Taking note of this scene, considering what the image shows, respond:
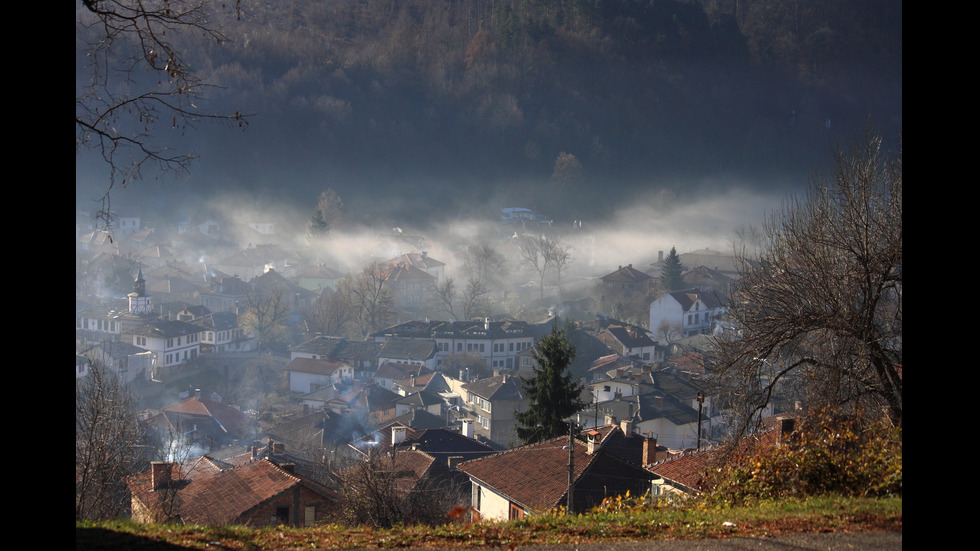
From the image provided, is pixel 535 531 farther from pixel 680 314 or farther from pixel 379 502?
pixel 680 314

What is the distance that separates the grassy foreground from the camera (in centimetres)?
404

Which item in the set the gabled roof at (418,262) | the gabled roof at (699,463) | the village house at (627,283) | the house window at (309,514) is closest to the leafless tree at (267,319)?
the gabled roof at (418,262)

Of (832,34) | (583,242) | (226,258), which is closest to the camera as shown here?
(226,258)

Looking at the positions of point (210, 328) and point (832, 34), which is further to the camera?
point (832, 34)

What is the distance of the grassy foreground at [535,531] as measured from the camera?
404 cm

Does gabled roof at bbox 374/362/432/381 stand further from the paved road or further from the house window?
the paved road

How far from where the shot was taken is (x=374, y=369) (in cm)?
3912

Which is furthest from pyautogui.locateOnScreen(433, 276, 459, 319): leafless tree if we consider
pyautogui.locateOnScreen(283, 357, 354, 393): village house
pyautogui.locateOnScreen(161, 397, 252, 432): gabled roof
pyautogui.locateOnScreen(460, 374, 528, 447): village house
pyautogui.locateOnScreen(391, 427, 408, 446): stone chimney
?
pyautogui.locateOnScreen(391, 427, 408, 446): stone chimney

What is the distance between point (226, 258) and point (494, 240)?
30062 millimetres

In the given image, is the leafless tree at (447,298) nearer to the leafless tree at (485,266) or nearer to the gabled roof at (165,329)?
the leafless tree at (485,266)

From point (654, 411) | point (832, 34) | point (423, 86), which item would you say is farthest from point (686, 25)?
point (654, 411)

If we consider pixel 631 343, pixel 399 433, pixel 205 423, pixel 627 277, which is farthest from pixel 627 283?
pixel 399 433

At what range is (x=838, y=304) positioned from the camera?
7.82m
